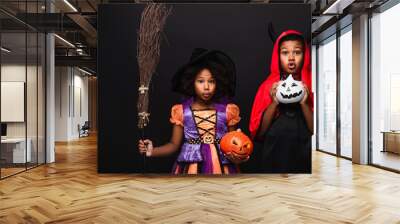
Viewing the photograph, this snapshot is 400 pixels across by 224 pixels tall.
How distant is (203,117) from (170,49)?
1.36 m

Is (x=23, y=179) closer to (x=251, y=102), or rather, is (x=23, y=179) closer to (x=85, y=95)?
(x=251, y=102)

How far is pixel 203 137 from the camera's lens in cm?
710

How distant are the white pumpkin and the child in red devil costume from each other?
7cm

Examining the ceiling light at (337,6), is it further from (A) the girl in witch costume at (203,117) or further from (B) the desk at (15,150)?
(B) the desk at (15,150)

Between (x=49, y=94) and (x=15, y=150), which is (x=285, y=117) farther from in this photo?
(x=49, y=94)

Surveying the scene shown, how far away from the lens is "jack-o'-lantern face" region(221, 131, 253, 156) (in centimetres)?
711

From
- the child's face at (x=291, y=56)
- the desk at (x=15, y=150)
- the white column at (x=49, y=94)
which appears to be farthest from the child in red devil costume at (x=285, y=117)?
the white column at (x=49, y=94)

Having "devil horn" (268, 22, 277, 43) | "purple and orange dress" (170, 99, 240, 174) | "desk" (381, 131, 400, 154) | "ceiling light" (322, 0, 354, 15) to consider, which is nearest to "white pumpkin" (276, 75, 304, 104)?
"devil horn" (268, 22, 277, 43)

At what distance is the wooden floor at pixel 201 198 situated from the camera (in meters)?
4.38

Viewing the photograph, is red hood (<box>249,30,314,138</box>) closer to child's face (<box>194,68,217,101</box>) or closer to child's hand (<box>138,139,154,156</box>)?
child's face (<box>194,68,217,101</box>)

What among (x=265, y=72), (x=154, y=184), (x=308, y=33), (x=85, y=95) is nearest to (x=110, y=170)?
(x=154, y=184)

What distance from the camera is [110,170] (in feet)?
23.9

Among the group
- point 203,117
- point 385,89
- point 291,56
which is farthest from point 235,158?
point 385,89

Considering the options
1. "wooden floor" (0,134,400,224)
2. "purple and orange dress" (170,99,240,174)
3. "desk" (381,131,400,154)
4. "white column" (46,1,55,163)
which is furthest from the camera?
"white column" (46,1,55,163)
